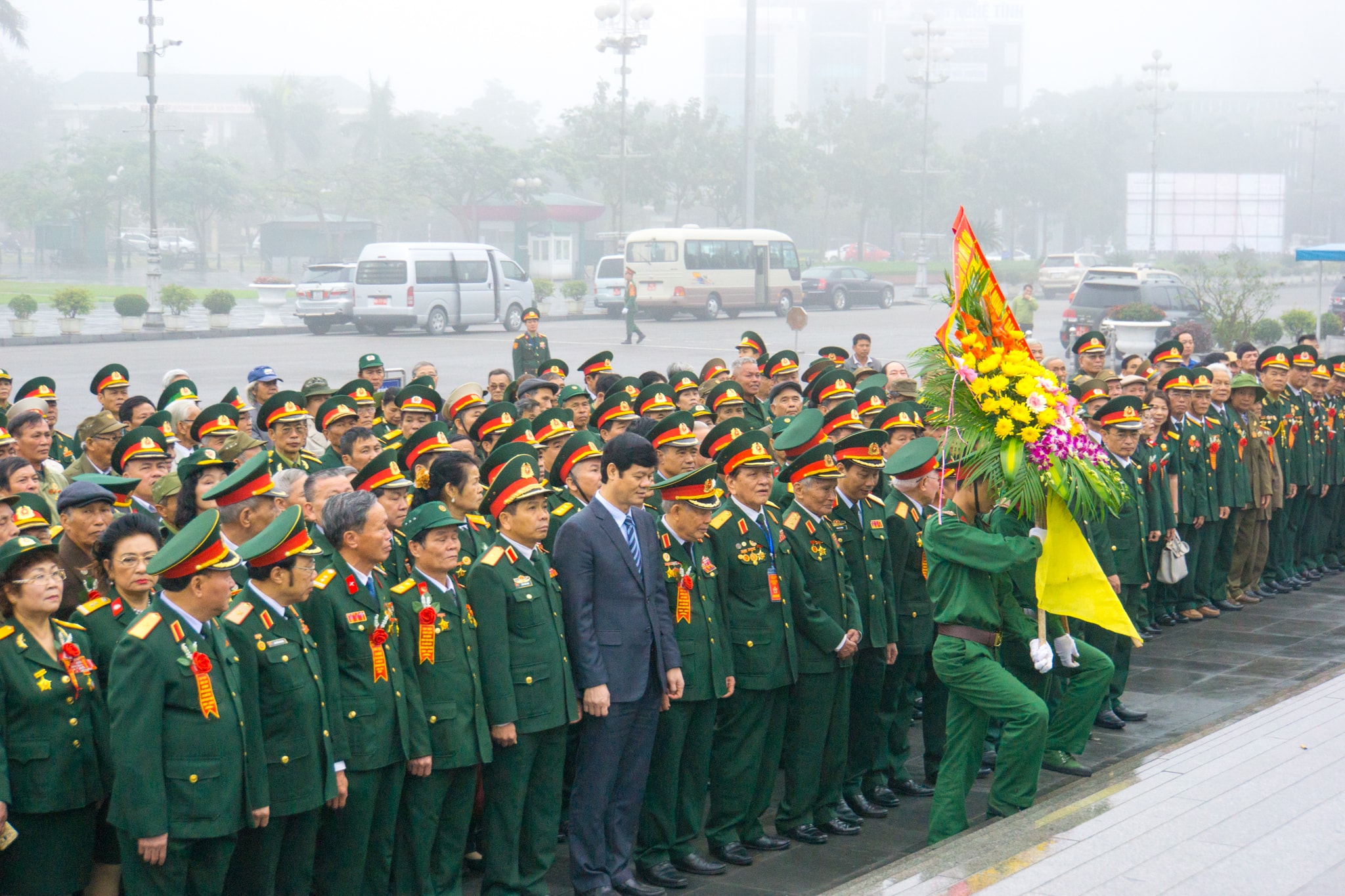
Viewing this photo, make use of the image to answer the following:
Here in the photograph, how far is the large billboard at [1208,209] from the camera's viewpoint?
61938mm

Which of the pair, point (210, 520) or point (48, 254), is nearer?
point (210, 520)

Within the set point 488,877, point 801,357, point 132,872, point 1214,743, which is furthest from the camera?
point 801,357

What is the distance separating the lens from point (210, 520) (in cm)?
442

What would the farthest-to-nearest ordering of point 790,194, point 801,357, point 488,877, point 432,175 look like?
1. point 790,194
2. point 432,175
3. point 801,357
4. point 488,877

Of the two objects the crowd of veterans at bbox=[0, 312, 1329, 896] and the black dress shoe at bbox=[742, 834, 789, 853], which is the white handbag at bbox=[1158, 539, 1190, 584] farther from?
the black dress shoe at bbox=[742, 834, 789, 853]

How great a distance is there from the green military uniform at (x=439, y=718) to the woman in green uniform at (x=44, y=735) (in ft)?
3.51

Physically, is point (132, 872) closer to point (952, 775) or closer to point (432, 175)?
point (952, 775)

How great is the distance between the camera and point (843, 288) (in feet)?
143

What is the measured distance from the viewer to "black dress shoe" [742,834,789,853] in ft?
19.7

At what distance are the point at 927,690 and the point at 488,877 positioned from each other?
266cm

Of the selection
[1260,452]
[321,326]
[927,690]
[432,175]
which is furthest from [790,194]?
[927,690]

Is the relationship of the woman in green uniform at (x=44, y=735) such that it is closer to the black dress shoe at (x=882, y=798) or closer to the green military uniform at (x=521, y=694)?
the green military uniform at (x=521, y=694)

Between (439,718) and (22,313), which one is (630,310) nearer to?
(22,313)

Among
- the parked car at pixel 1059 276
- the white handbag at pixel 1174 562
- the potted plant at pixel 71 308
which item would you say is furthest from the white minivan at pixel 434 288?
the parked car at pixel 1059 276
